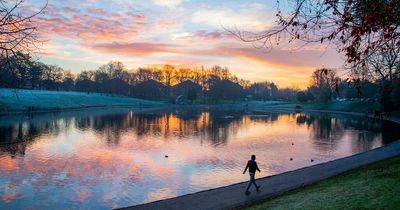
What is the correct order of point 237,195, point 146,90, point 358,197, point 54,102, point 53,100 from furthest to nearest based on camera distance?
point 146,90 → point 53,100 → point 54,102 → point 237,195 → point 358,197

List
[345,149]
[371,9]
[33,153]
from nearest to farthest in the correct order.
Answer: [371,9] < [33,153] < [345,149]

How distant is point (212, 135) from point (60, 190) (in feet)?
105

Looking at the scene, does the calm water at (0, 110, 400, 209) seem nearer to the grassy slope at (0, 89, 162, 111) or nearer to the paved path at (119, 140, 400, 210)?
the paved path at (119, 140, 400, 210)

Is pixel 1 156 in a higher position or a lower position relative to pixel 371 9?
lower

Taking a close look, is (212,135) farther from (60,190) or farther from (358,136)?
(60,190)

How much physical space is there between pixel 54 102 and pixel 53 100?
203cm

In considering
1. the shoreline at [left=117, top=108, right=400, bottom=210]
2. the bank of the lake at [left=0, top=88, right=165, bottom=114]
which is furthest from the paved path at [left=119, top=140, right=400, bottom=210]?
the bank of the lake at [left=0, top=88, right=165, bottom=114]

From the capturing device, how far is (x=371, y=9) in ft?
25.5

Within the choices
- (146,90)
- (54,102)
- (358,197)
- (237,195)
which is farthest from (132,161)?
(146,90)

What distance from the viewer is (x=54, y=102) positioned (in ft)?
393

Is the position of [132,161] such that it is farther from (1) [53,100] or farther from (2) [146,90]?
(2) [146,90]

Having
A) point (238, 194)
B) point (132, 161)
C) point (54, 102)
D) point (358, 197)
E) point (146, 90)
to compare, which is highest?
point (146, 90)

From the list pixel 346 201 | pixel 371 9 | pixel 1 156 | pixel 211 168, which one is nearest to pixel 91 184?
pixel 211 168

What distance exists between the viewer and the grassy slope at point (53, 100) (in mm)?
96556
